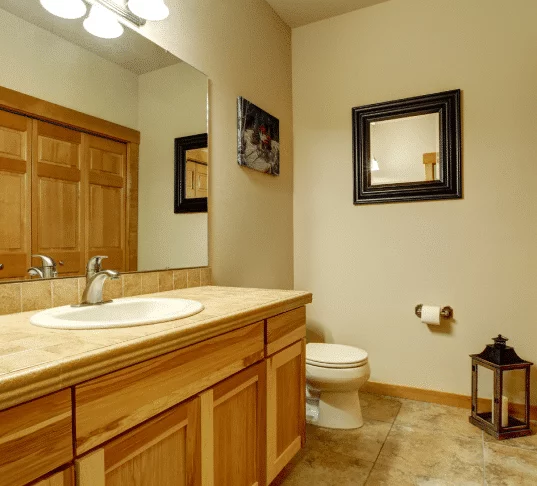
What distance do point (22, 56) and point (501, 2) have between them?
2.54 metres

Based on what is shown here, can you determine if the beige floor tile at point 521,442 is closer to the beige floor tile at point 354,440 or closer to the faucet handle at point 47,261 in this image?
the beige floor tile at point 354,440

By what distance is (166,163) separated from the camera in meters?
1.79

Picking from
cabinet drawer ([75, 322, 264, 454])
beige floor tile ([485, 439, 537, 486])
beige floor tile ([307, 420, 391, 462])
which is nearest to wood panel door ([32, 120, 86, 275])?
cabinet drawer ([75, 322, 264, 454])

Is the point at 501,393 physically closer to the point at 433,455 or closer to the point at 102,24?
the point at 433,455

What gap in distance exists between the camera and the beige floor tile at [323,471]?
167 cm

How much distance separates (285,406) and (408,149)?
5.98ft

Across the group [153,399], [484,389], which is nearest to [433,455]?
[484,389]

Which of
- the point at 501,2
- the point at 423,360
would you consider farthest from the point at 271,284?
the point at 501,2

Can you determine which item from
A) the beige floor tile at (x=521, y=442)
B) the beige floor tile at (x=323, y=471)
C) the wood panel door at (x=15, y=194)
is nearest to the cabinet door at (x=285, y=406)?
the beige floor tile at (x=323, y=471)

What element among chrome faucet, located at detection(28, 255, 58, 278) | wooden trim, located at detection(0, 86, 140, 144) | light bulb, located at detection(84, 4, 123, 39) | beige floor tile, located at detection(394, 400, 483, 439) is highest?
light bulb, located at detection(84, 4, 123, 39)

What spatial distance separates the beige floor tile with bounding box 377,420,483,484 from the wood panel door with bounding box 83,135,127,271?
1.53 m

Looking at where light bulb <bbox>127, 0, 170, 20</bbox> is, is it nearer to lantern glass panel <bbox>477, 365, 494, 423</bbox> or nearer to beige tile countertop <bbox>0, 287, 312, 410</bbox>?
beige tile countertop <bbox>0, 287, 312, 410</bbox>

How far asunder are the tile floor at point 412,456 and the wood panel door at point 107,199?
117 cm

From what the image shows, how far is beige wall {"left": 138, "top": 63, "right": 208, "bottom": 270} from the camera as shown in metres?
1.68
